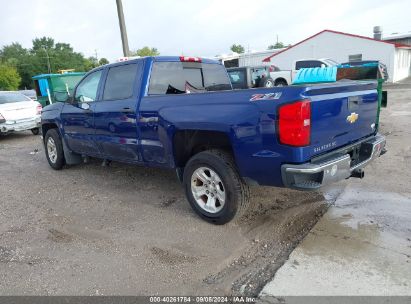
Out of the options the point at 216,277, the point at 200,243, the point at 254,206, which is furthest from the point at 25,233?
the point at 254,206

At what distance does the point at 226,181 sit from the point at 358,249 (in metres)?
1.40

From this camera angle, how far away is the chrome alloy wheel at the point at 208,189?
3998 millimetres

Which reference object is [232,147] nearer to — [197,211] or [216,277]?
[197,211]

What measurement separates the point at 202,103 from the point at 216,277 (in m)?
1.71

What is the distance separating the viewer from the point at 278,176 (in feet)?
11.3

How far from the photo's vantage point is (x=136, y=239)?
3.93 m

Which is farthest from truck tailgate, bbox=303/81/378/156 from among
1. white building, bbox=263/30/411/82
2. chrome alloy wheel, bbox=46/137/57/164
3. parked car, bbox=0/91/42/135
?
white building, bbox=263/30/411/82

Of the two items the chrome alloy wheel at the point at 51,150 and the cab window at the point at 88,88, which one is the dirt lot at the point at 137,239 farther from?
the cab window at the point at 88,88

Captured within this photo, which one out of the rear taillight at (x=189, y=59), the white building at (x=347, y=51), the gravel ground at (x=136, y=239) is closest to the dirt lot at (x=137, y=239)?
the gravel ground at (x=136, y=239)

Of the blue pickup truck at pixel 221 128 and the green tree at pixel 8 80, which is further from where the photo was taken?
the green tree at pixel 8 80

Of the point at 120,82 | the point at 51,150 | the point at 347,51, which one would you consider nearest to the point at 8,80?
the point at 347,51

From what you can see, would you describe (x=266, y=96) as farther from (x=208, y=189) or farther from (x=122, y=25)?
(x=122, y=25)

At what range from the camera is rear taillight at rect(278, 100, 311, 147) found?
3.16 m

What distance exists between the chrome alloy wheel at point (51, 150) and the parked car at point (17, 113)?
15.5 feet
